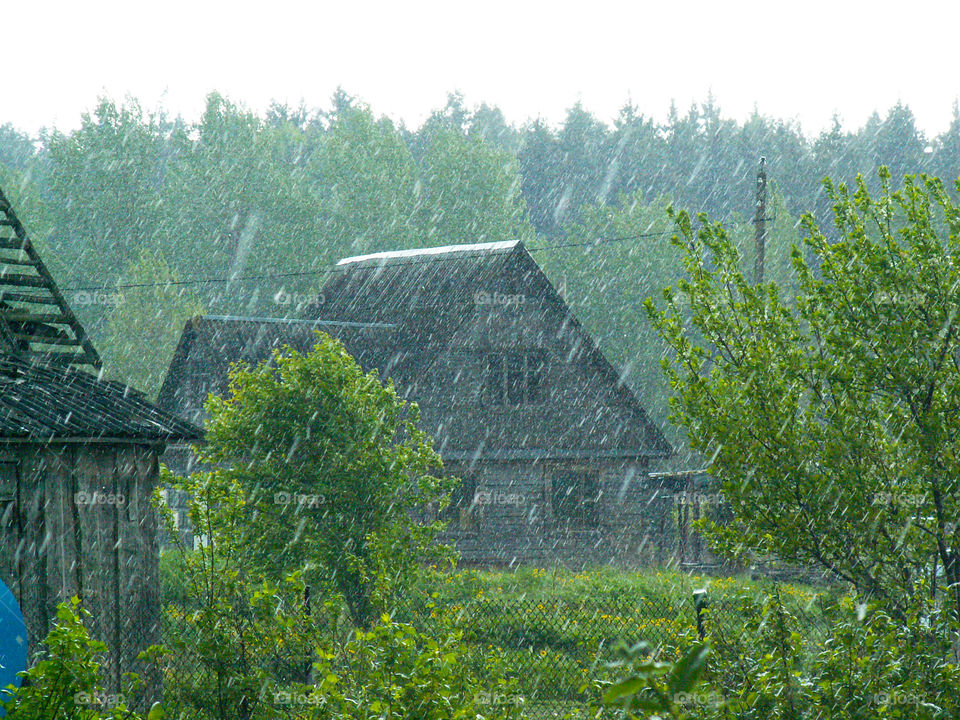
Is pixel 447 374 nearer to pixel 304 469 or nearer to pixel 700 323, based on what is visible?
pixel 304 469

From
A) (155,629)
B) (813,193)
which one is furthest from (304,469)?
(813,193)

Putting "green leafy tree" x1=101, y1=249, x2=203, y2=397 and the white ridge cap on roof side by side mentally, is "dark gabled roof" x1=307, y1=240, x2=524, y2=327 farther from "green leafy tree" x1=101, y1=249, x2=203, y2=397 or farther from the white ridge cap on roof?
"green leafy tree" x1=101, y1=249, x2=203, y2=397

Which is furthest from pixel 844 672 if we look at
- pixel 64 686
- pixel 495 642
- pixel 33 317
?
pixel 33 317

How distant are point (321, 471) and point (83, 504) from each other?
14.7ft

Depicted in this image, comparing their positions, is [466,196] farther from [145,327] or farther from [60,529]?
[60,529]

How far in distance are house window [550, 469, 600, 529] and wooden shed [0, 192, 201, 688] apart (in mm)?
17167

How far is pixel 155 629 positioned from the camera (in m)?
10.9

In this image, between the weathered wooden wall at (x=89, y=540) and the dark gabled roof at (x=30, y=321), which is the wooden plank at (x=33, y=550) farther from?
A: the dark gabled roof at (x=30, y=321)

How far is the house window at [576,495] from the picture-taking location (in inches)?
1076

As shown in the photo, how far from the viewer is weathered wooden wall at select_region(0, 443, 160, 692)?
995 centimetres

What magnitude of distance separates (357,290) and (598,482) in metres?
9.89

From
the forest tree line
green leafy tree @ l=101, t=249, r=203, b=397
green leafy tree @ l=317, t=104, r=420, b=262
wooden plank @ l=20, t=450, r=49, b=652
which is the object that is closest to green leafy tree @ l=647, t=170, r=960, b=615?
wooden plank @ l=20, t=450, r=49, b=652

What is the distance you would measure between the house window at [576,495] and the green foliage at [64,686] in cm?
2211

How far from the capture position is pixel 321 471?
47.4ft
